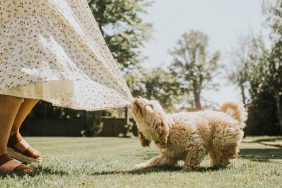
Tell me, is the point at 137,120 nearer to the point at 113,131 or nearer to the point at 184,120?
the point at 184,120

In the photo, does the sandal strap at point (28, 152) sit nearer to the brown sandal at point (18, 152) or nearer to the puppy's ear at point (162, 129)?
the brown sandal at point (18, 152)

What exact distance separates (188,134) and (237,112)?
3.03 ft

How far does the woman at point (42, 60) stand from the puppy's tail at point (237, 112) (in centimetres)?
178

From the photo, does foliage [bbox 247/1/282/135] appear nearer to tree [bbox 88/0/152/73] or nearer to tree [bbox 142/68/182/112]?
tree [bbox 88/0/152/73]

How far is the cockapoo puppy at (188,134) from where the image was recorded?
5.53 meters

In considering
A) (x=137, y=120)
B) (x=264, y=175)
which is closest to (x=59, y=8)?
(x=137, y=120)

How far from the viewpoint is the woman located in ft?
13.5

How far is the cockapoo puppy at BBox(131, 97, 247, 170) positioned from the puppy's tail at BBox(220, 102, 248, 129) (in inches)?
1.9

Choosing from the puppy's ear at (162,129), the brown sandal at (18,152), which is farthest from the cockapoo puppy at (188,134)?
the brown sandal at (18,152)

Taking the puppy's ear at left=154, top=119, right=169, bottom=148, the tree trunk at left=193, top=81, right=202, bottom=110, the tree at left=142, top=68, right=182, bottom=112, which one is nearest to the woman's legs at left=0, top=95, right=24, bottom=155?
the puppy's ear at left=154, top=119, right=169, bottom=148

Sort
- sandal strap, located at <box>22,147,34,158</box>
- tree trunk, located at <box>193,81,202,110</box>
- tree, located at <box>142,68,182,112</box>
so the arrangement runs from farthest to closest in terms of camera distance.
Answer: tree trunk, located at <box>193,81,202,110</box>
tree, located at <box>142,68,182,112</box>
sandal strap, located at <box>22,147,34,158</box>

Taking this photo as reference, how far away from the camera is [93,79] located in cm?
465

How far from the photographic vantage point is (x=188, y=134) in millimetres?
5594

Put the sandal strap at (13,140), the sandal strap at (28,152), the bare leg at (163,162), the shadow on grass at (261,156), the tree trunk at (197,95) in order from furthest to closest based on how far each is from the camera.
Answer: the tree trunk at (197,95) → the shadow on grass at (261,156) → the bare leg at (163,162) → the sandal strap at (28,152) → the sandal strap at (13,140)
